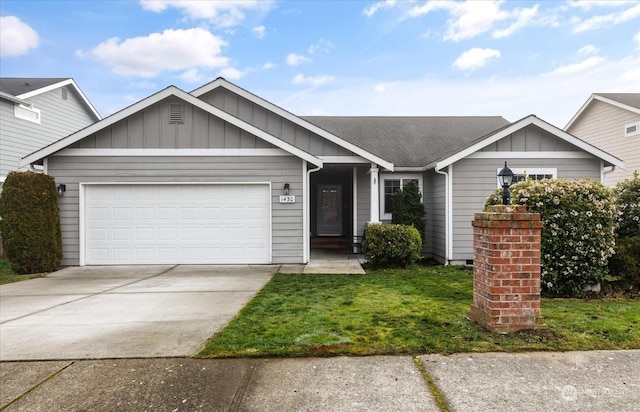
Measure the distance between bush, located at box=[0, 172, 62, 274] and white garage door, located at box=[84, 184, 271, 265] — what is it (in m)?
0.89

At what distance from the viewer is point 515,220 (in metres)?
3.92

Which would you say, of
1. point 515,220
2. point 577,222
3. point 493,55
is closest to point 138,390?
point 515,220

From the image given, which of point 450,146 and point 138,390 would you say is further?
point 450,146

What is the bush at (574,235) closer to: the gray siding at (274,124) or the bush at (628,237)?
the bush at (628,237)

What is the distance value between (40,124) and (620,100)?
2276 centimetres

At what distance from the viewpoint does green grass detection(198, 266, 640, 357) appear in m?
3.63

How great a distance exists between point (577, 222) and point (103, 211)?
10179mm

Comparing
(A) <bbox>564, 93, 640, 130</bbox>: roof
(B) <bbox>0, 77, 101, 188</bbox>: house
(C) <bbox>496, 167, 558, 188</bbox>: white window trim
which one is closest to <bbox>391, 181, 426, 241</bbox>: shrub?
(C) <bbox>496, 167, 558, 188</bbox>: white window trim

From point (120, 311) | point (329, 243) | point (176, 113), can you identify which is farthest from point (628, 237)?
point (176, 113)

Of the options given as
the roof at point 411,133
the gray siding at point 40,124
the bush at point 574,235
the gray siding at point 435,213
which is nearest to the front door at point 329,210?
the roof at point 411,133

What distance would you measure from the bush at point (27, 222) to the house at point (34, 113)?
18.4 ft

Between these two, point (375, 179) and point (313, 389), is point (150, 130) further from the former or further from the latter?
point (313, 389)

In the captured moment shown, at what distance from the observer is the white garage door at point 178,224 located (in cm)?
948

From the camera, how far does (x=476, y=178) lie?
9.98 meters
